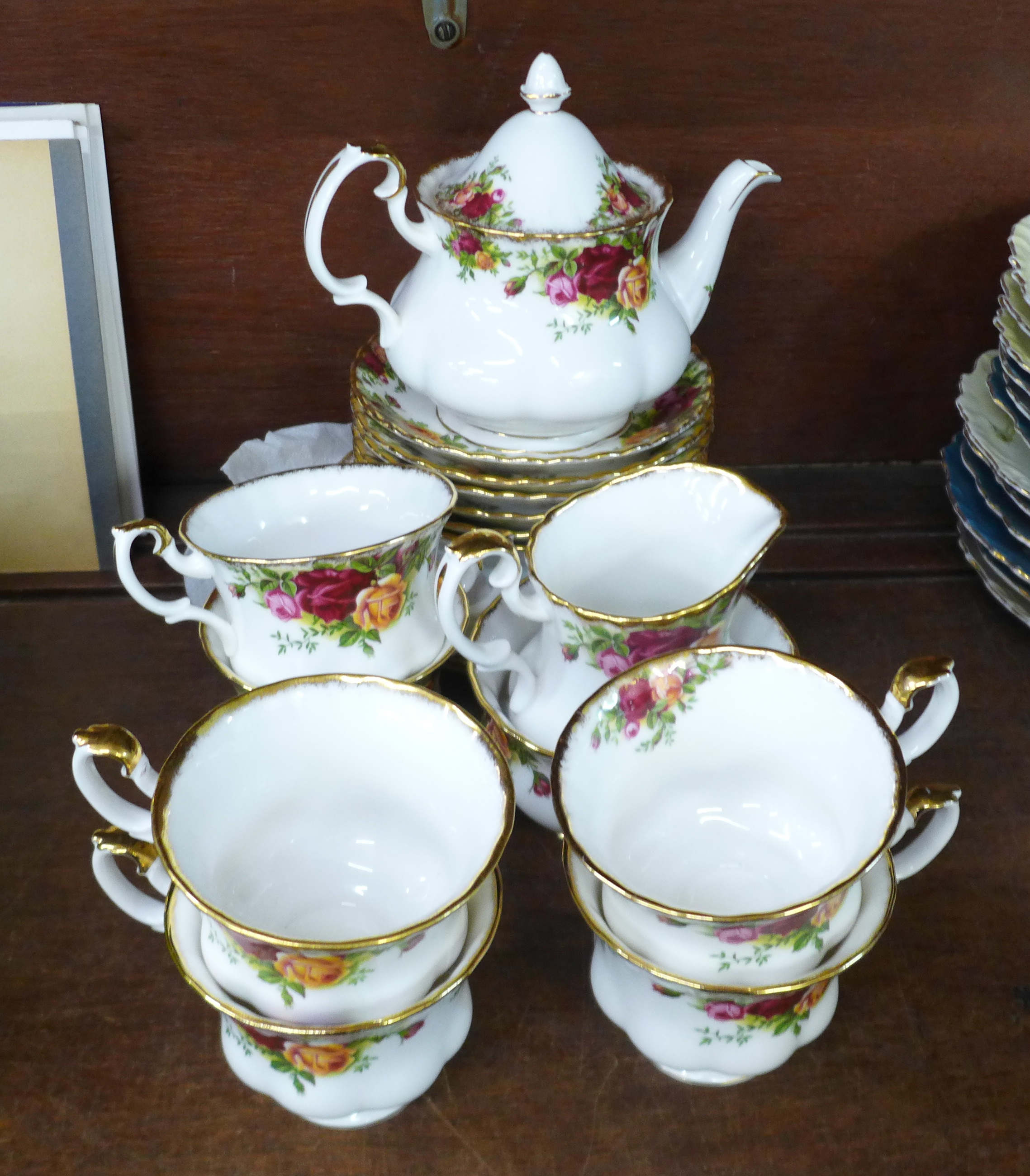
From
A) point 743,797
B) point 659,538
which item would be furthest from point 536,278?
point 743,797

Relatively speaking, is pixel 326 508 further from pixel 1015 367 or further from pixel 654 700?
pixel 1015 367

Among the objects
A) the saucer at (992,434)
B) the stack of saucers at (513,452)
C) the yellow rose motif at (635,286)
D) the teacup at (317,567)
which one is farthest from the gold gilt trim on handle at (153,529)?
the saucer at (992,434)

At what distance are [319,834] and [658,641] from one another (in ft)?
0.48

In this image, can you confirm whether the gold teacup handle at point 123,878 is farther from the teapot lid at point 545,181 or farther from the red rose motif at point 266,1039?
the teapot lid at point 545,181

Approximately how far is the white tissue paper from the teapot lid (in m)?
0.17

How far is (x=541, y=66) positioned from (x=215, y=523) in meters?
0.23

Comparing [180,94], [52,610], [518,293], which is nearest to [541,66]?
[518,293]

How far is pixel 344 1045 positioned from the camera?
0.36m

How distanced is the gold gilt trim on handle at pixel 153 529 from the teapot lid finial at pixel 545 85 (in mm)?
230

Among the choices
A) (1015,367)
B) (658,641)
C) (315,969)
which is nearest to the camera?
(315,969)

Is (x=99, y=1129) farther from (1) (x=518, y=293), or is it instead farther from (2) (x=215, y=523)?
(1) (x=518, y=293)

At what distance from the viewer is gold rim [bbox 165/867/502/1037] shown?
0.35 meters

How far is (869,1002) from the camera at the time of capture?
42 cm

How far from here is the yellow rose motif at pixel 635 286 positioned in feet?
1.59
